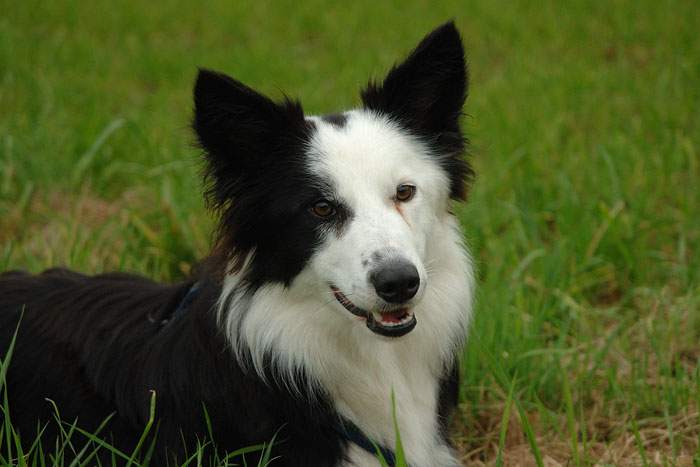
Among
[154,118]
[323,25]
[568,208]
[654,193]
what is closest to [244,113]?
[568,208]

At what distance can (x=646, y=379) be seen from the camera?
3.18 metres

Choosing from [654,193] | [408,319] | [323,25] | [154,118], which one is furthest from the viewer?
[323,25]

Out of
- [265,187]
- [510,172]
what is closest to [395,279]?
[265,187]

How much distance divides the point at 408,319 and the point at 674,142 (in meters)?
3.61

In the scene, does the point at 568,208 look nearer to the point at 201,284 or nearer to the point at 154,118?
the point at 201,284

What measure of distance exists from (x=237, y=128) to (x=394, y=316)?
719 mm

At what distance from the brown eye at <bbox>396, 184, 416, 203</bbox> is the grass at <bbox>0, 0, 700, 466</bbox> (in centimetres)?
52

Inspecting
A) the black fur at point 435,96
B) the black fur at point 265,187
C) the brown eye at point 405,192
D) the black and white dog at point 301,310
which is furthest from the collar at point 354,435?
the black fur at point 435,96

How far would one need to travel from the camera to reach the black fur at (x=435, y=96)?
244 cm

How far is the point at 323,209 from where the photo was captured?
7.59 ft

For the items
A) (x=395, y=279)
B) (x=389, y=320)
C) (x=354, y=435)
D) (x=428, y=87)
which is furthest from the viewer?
(x=428, y=87)

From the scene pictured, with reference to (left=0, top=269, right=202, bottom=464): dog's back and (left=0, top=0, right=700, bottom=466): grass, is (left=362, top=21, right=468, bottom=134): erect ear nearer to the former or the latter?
(left=0, top=0, right=700, bottom=466): grass

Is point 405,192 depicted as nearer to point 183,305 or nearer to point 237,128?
point 237,128

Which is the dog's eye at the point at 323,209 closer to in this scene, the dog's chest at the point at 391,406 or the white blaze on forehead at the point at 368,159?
the white blaze on forehead at the point at 368,159
